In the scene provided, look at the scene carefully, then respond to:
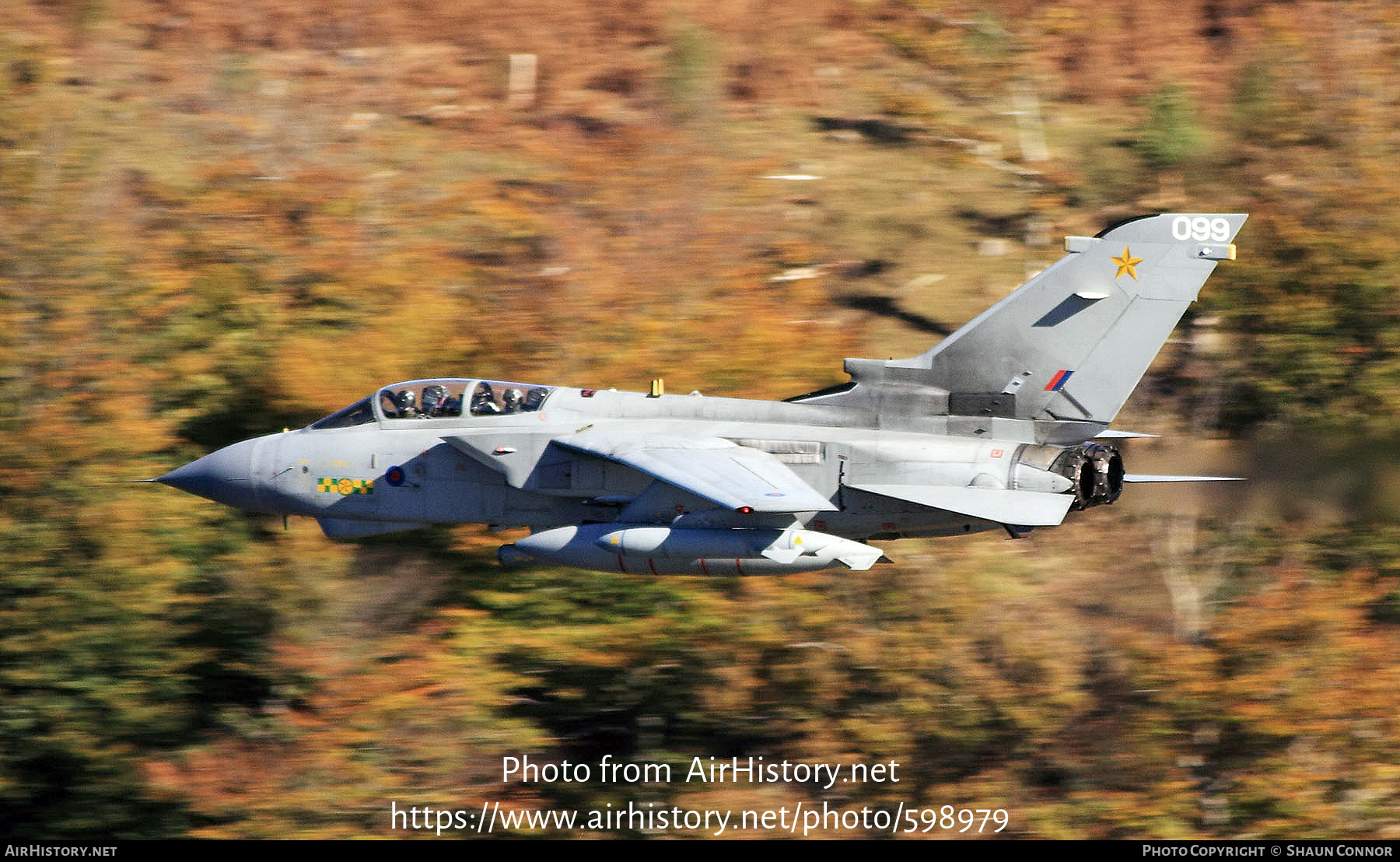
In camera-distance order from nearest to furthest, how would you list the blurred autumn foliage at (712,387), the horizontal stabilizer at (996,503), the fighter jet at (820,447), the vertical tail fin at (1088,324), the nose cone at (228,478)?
the horizontal stabilizer at (996,503)
the fighter jet at (820,447)
the vertical tail fin at (1088,324)
the nose cone at (228,478)
the blurred autumn foliage at (712,387)

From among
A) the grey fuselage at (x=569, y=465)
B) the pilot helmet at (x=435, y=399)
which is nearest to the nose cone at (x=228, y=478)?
the grey fuselage at (x=569, y=465)

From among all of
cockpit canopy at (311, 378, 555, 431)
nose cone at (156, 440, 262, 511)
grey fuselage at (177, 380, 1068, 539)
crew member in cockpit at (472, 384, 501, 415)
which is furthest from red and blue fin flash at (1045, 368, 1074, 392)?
nose cone at (156, 440, 262, 511)

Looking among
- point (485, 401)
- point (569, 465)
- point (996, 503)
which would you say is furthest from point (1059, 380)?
point (485, 401)

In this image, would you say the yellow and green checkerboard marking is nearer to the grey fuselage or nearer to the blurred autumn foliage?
the grey fuselage

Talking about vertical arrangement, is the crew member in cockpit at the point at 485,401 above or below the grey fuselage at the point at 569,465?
above

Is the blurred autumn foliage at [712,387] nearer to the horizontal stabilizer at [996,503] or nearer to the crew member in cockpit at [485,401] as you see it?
the crew member in cockpit at [485,401]

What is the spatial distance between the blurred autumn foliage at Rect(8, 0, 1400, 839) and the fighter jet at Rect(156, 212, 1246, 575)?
18.0 feet

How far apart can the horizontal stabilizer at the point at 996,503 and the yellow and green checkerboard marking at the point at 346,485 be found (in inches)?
232

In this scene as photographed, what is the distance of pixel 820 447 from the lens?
51.7 feet

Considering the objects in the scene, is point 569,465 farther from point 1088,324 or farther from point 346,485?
point 1088,324

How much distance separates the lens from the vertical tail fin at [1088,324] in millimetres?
15375
